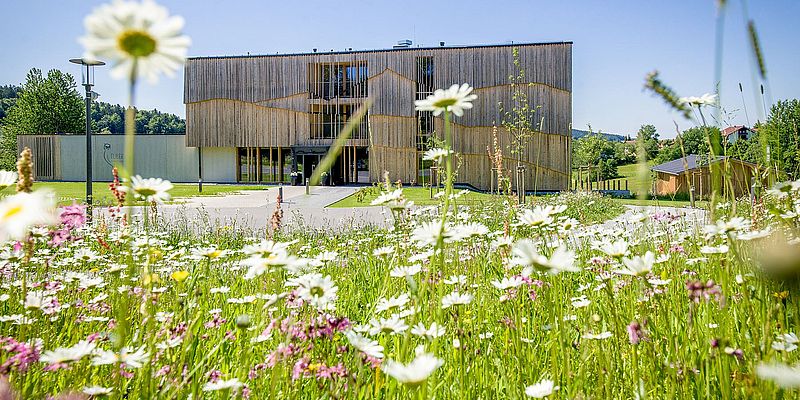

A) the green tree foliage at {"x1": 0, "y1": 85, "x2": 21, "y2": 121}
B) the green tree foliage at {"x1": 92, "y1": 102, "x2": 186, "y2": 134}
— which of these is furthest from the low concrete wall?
the green tree foliage at {"x1": 92, "y1": 102, "x2": 186, "y2": 134}

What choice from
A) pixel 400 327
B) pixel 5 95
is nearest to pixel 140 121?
pixel 5 95

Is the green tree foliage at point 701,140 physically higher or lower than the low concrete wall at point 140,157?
lower

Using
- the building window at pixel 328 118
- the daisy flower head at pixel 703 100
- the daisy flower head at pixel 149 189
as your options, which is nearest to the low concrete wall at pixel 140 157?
the building window at pixel 328 118

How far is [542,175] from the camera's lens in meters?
34.4

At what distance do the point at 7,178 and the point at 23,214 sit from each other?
1.74 feet

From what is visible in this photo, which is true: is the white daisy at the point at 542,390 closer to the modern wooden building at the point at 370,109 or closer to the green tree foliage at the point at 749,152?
the green tree foliage at the point at 749,152

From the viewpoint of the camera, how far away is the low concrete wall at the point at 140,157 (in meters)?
40.6

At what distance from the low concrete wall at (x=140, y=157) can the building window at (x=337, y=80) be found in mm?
7645

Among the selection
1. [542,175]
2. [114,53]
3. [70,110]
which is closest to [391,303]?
[114,53]

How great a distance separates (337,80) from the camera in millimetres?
37844

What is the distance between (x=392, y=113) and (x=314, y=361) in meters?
33.7

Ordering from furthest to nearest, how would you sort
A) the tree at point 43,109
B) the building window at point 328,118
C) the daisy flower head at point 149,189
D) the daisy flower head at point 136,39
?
the tree at point 43,109, the building window at point 328,118, the daisy flower head at point 149,189, the daisy flower head at point 136,39

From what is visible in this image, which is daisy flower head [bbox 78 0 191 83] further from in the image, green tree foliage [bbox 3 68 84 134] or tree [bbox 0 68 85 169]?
green tree foliage [bbox 3 68 84 134]

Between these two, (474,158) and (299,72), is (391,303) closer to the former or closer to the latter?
(474,158)
